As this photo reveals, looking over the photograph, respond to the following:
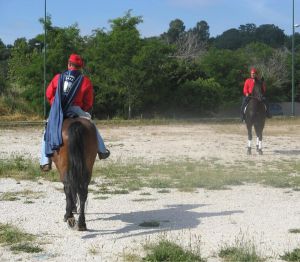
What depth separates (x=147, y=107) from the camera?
3575 cm

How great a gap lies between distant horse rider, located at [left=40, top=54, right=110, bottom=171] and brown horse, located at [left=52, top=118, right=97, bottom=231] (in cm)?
16

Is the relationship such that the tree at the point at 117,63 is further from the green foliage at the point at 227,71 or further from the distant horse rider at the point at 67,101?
the distant horse rider at the point at 67,101

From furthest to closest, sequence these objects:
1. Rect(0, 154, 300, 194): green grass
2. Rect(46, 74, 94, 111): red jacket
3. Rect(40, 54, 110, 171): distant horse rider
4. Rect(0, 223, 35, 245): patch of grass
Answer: Rect(0, 154, 300, 194): green grass
Rect(46, 74, 94, 111): red jacket
Rect(40, 54, 110, 171): distant horse rider
Rect(0, 223, 35, 245): patch of grass

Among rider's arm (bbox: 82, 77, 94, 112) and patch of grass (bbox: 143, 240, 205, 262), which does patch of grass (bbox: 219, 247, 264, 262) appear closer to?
patch of grass (bbox: 143, 240, 205, 262)

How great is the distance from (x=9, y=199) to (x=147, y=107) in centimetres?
2718

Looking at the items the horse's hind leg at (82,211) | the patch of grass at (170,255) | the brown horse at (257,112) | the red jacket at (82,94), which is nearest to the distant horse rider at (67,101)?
the red jacket at (82,94)

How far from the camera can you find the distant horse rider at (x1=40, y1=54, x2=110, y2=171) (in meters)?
7.03

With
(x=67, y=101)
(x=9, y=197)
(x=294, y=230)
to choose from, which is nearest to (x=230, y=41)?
(x=9, y=197)

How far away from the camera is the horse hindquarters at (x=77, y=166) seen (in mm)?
6691

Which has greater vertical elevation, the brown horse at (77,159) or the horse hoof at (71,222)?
the brown horse at (77,159)

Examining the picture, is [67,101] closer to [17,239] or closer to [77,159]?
[77,159]

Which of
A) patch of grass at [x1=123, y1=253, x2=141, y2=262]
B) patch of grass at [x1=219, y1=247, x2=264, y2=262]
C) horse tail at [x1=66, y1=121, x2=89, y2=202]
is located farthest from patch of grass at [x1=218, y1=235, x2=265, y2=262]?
horse tail at [x1=66, y1=121, x2=89, y2=202]

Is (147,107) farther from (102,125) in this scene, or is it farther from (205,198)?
(205,198)

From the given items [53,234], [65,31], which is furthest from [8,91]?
[53,234]
